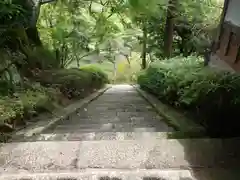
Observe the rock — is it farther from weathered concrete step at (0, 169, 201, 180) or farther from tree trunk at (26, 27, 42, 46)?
tree trunk at (26, 27, 42, 46)

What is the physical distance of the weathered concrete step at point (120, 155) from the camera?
2930 mm

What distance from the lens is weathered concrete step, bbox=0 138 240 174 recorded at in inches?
115

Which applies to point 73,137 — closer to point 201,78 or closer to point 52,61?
point 201,78

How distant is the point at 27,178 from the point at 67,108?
386 cm

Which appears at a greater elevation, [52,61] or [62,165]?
[62,165]

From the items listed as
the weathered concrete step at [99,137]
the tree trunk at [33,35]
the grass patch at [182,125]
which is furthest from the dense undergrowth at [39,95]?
the grass patch at [182,125]

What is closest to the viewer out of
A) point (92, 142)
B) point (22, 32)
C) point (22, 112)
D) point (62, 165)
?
point (62, 165)

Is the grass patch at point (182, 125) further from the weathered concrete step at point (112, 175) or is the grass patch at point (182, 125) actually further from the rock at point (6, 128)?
the rock at point (6, 128)

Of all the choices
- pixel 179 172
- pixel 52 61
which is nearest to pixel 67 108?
pixel 52 61

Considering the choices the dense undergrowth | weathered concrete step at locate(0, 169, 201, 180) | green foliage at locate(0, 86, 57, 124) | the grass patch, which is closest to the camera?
weathered concrete step at locate(0, 169, 201, 180)

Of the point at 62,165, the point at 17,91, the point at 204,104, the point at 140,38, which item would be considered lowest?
the point at 140,38

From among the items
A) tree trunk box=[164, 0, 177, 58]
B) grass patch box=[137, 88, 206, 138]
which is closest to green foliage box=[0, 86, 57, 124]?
grass patch box=[137, 88, 206, 138]

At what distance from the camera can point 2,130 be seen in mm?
3844

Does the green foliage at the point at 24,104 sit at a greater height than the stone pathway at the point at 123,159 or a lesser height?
lesser
